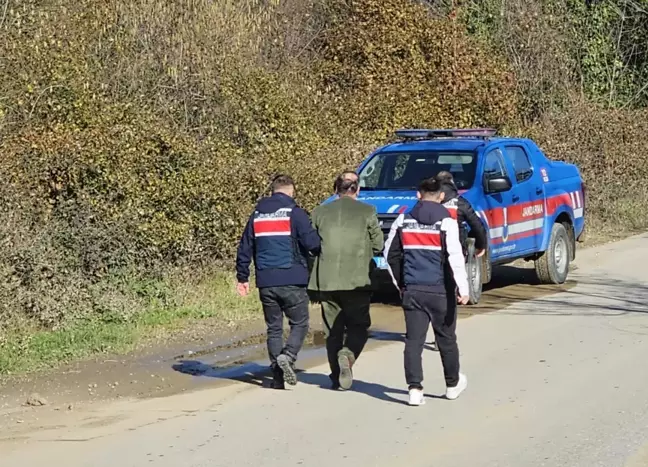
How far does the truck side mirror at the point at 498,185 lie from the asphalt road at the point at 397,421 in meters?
2.77

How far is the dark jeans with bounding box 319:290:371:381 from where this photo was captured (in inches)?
351

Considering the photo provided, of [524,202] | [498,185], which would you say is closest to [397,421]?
[498,185]

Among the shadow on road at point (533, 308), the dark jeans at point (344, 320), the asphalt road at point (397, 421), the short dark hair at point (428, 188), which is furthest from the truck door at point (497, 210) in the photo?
the short dark hair at point (428, 188)

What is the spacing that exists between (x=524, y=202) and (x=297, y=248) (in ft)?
19.6

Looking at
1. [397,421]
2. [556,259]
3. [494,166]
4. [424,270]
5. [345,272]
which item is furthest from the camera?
[556,259]

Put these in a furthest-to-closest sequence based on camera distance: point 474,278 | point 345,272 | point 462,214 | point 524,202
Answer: point 524,202 < point 474,278 < point 462,214 < point 345,272

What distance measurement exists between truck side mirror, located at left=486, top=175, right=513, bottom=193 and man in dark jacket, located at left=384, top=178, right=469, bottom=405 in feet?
16.4

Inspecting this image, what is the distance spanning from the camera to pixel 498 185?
13.2 m

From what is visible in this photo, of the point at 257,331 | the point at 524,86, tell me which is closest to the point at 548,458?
the point at 257,331

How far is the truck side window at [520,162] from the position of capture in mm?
14453

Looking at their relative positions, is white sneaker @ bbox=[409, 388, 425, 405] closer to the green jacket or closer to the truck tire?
the green jacket

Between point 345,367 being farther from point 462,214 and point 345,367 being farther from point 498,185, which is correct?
point 498,185

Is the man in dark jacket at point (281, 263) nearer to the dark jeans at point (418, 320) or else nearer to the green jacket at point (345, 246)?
the green jacket at point (345, 246)

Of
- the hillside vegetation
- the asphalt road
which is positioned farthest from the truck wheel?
the asphalt road
